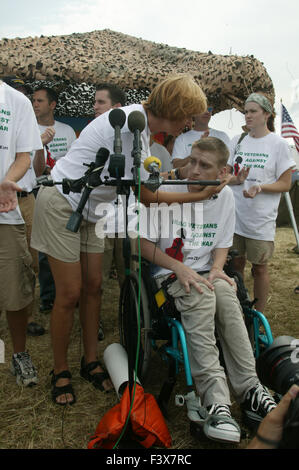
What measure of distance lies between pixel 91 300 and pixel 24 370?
24.4 inches

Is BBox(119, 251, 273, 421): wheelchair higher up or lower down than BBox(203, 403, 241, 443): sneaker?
higher up

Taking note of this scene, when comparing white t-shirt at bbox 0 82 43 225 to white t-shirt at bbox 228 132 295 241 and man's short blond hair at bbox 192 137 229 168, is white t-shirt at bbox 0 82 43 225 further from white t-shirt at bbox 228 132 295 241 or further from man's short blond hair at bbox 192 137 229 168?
white t-shirt at bbox 228 132 295 241

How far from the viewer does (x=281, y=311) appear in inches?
156

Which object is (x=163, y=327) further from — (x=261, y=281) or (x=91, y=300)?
(x=261, y=281)

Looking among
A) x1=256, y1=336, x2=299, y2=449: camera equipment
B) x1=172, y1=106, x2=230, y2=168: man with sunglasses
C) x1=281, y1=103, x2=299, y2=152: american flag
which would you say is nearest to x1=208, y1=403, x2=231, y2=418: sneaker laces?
x1=256, y1=336, x2=299, y2=449: camera equipment

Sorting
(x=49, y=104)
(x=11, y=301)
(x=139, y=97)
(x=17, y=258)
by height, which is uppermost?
(x=139, y=97)

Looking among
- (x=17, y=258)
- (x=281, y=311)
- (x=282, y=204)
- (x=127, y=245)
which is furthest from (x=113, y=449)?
(x=282, y=204)

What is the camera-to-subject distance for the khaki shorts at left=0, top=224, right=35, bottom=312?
231 centimetres

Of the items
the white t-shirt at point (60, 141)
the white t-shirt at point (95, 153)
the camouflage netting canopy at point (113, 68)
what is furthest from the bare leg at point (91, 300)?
the camouflage netting canopy at point (113, 68)

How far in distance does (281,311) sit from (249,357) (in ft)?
7.09

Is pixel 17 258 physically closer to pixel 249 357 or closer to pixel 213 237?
pixel 213 237

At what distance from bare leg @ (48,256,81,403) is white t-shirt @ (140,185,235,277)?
47cm

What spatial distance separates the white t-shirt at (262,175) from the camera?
323 cm
